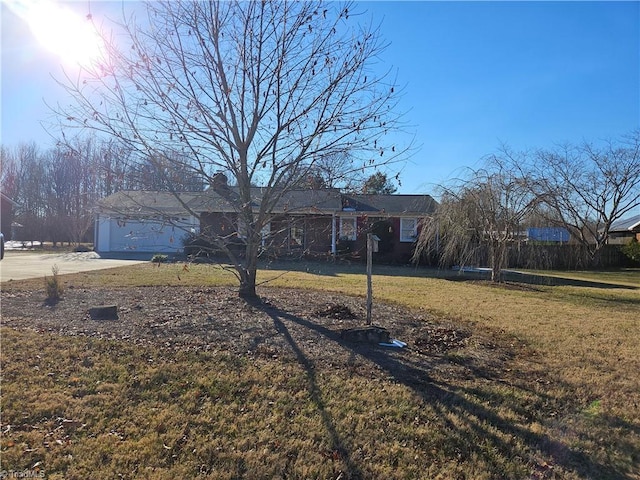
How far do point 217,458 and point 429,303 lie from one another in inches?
283

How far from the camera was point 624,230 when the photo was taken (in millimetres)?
35938

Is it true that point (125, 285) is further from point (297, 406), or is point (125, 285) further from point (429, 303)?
point (297, 406)

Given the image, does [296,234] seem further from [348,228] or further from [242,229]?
[242,229]

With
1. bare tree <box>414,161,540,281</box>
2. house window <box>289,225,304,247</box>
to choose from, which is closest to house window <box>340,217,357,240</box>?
house window <box>289,225,304,247</box>

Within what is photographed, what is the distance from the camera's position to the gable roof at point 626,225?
35381mm

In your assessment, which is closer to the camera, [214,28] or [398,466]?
[398,466]

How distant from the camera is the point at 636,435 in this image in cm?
335

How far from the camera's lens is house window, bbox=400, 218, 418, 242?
22375mm

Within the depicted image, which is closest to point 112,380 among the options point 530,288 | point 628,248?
point 530,288

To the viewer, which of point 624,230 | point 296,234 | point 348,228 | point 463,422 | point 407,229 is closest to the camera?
point 463,422

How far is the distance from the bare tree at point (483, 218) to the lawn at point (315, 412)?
8479 millimetres

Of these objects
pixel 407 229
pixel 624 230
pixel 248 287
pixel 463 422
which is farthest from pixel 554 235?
pixel 463 422

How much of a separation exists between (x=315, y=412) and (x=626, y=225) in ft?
147

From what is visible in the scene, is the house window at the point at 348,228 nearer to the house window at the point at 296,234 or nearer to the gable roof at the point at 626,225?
the house window at the point at 296,234
